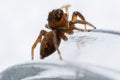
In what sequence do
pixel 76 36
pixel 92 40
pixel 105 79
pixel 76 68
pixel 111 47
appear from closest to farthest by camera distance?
pixel 105 79, pixel 76 68, pixel 111 47, pixel 92 40, pixel 76 36

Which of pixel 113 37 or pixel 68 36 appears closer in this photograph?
pixel 113 37

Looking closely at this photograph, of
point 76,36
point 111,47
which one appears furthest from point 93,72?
point 76,36

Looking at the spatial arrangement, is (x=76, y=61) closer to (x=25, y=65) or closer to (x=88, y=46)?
(x=25, y=65)

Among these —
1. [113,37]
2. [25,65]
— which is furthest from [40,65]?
[113,37]

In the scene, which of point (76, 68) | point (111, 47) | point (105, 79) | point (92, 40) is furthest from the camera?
point (92, 40)

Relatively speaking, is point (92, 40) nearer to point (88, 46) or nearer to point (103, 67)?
point (88, 46)

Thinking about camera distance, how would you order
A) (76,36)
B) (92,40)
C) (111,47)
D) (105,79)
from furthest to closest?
(76,36) → (92,40) → (111,47) → (105,79)

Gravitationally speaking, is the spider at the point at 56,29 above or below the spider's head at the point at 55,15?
below

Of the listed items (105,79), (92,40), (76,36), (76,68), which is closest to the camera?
(105,79)

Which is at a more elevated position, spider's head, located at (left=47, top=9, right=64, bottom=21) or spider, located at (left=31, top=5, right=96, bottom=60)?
spider's head, located at (left=47, top=9, right=64, bottom=21)
